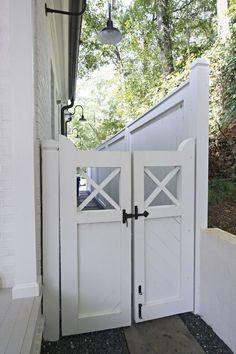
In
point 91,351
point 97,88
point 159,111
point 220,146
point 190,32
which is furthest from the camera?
point 97,88

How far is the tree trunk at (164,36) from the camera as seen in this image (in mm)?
7848

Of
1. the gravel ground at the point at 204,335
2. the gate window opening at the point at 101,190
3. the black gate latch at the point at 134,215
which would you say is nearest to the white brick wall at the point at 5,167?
the gate window opening at the point at 101,190

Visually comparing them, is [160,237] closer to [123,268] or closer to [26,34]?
[123,268]

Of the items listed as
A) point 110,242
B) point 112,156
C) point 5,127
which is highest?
point 5,127

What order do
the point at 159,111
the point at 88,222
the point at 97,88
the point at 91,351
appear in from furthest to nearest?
1. the point at 97,88
2. the point at 159,111
3. the point at 88,222
4. the point at 91,351

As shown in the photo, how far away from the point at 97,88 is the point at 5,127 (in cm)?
1812

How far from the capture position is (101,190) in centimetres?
216

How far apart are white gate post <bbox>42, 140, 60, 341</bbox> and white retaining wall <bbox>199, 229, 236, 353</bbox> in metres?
1.34

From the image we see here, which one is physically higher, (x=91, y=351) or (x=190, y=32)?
(x=190, y=32)

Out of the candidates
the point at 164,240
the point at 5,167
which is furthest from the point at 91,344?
the point at 5,167

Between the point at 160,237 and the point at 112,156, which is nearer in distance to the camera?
the point at 112,156

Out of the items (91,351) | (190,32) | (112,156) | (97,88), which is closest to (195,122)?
(112,156)

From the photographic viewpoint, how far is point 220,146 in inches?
154

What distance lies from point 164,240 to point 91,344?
3.50 feet
